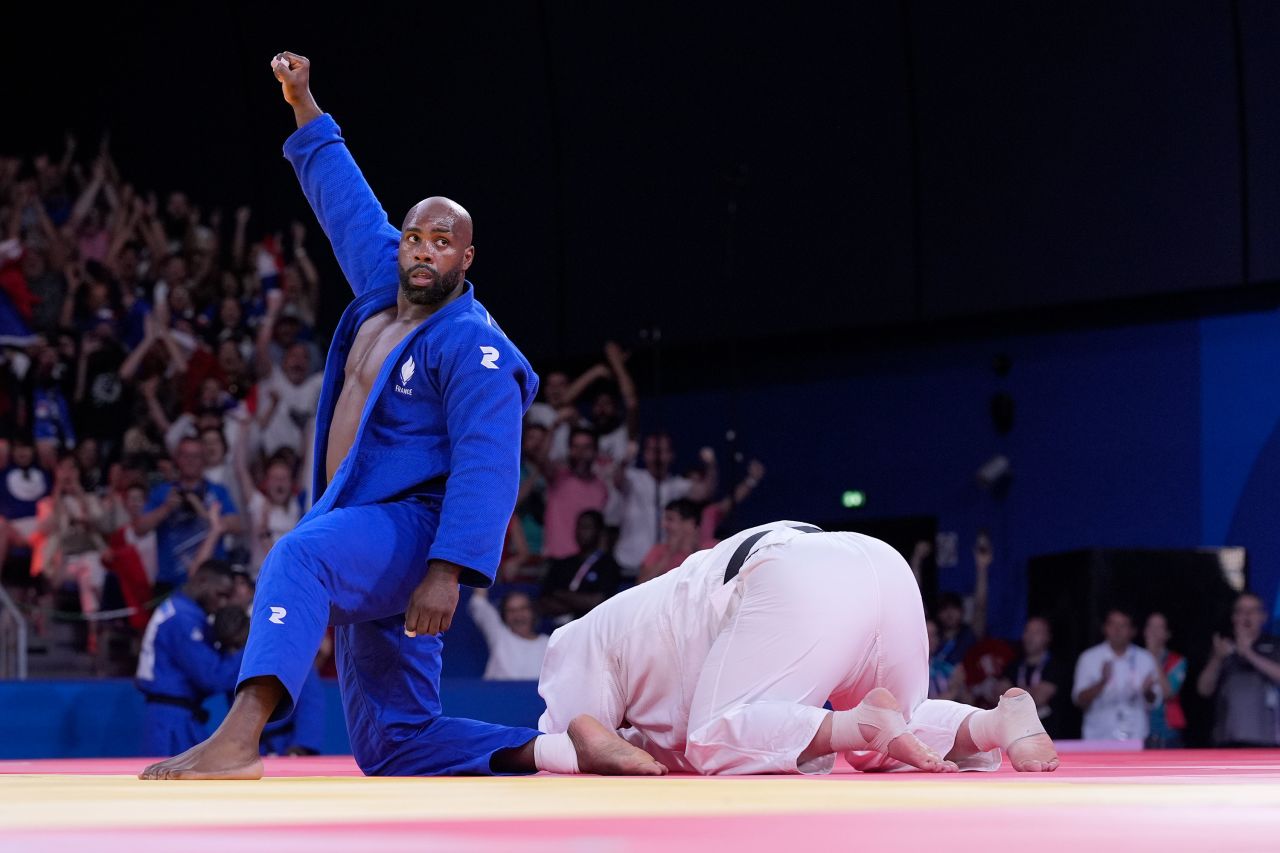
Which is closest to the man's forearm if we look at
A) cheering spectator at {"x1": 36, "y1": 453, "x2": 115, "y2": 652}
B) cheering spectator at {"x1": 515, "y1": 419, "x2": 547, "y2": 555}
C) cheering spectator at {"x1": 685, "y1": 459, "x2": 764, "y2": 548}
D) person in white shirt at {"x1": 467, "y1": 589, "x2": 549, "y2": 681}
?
person in white shirt at {"x1": 467, "y1": 589, "x2": 549, "y2": 681}

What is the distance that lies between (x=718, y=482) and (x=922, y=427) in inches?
53.5

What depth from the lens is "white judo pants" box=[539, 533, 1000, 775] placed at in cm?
366

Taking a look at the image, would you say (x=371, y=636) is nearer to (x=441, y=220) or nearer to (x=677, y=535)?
(x=441, y=220)

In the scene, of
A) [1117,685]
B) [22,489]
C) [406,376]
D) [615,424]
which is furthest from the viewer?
[615,424]

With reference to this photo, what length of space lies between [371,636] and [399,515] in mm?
319

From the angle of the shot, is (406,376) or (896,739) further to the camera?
(406,376)

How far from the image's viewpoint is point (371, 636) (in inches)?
153

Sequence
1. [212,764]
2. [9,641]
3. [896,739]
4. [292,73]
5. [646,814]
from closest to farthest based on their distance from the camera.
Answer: [646,814] < [212,764] < [896,739] < [292,73] < [9,641]

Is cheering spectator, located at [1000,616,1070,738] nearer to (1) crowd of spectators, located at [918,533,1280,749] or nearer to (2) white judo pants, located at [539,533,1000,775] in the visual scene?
(1) crowd of spectators, located at [918,533,1280,749]

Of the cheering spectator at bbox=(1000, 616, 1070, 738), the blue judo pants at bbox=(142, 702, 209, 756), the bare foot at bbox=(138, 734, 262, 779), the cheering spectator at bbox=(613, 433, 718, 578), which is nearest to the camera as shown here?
the bare foot at bbox=(138, 734, 262, 779)

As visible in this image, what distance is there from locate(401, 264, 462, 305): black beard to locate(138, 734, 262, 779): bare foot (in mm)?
1094

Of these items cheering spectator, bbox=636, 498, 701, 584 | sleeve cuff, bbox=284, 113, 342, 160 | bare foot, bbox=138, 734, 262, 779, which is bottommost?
bare foot, bbox=138, 734, 262, 779

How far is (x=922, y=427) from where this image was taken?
1120 centimetres

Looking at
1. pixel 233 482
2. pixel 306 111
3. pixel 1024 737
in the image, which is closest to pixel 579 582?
pixel 233 482
